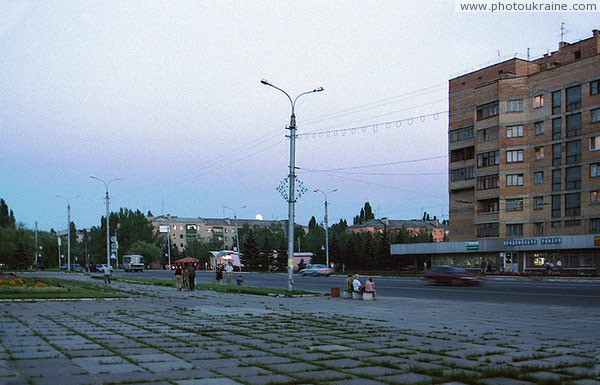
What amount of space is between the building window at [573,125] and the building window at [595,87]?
2768 mm

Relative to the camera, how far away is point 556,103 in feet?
222

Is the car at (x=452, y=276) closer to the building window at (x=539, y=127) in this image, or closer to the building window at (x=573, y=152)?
the building window at (x=573, y=152)

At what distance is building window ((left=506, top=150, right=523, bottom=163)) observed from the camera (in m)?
71.1

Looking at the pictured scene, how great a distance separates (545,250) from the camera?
65125 mm

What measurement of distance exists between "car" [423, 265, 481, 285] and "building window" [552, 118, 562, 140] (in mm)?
31602

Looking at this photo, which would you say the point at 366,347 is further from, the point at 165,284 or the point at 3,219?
the point at 3,219

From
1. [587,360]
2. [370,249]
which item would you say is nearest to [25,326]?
[587,360]

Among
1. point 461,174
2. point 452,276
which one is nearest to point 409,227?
point 461,174

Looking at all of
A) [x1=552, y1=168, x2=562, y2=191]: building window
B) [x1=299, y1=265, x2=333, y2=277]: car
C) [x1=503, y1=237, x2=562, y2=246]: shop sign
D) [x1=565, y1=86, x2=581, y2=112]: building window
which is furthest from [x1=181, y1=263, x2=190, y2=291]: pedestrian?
[x1=565, y1=86, x2=581, y2=112]: building window

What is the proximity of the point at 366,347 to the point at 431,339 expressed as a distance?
210cm

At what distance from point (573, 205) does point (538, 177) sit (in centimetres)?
524

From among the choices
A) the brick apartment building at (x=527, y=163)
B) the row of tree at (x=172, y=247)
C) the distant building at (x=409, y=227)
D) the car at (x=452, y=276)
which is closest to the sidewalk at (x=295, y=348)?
the car at (x=452, y=276)

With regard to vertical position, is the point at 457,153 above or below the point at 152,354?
above

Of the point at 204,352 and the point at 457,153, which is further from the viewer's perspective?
the point at 457,153
